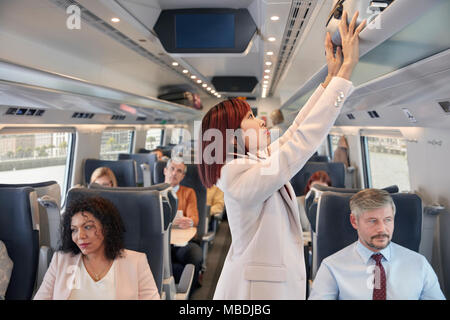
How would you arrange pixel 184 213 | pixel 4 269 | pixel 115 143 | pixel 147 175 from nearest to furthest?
pixel 4 269 < pixel 184 213 < pixel 147 175 < pixel 115 143

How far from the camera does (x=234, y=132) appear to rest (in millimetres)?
1028

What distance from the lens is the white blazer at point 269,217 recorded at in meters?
0.89

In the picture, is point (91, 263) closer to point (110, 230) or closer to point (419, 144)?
point (110, 230)

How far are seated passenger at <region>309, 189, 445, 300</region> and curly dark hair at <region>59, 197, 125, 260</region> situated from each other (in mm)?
1038

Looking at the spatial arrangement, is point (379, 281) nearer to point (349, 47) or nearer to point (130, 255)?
point (349, 47)

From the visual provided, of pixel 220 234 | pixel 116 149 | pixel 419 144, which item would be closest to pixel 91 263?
pixel 419 144

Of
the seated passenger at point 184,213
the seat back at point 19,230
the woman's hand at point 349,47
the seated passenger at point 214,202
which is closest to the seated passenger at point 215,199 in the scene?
the seated passenger at point 214,202

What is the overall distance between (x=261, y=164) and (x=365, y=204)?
911mm

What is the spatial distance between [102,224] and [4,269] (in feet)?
3.24

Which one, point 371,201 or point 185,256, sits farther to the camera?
point 185,256

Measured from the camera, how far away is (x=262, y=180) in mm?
902

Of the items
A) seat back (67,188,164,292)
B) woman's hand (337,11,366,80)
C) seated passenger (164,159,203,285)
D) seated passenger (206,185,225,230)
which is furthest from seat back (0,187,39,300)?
seated passenger (206,185,225,230)

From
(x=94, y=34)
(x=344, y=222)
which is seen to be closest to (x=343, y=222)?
(x=344, y=222)

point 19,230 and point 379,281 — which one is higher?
point 19,230
